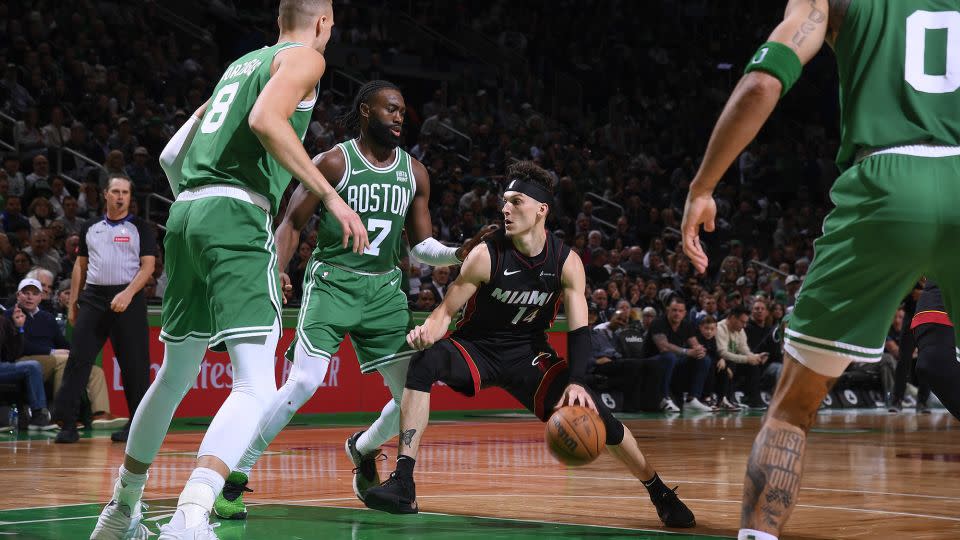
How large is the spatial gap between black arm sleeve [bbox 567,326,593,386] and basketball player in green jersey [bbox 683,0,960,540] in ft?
7.93

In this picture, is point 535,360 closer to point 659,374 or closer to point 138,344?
point 138,344

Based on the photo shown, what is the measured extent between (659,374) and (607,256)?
11.0 ft

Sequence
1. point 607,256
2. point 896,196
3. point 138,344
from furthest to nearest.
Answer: point 607,256 → point 138,344 → point 896,196

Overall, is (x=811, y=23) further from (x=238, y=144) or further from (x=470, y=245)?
(x=470, y=245)

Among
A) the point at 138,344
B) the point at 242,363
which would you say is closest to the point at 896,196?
the point at 242,363

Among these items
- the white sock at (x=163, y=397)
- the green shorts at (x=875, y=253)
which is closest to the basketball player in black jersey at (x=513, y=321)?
the white sock at (x=163, y=397)

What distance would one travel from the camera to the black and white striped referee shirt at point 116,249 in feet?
32.9

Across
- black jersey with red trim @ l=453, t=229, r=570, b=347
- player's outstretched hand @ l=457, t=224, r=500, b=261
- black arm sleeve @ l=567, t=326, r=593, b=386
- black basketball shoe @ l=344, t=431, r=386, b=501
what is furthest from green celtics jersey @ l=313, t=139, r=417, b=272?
black arm sleeve @ l=567, t=326, r=593, b=386

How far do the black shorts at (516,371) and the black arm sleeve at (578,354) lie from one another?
0.43 feet

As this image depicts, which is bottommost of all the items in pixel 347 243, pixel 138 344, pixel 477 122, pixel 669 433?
pixel 669 433

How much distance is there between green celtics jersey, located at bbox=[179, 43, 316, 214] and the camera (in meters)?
4.54

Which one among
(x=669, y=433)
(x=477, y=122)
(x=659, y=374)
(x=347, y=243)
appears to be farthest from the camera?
(x=477, y=122)

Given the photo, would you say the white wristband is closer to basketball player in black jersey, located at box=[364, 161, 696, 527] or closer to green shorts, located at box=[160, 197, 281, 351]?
basketball player in black jersey, located at box=[364, 161, 696, 527]

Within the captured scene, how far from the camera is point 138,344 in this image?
33.3ft
